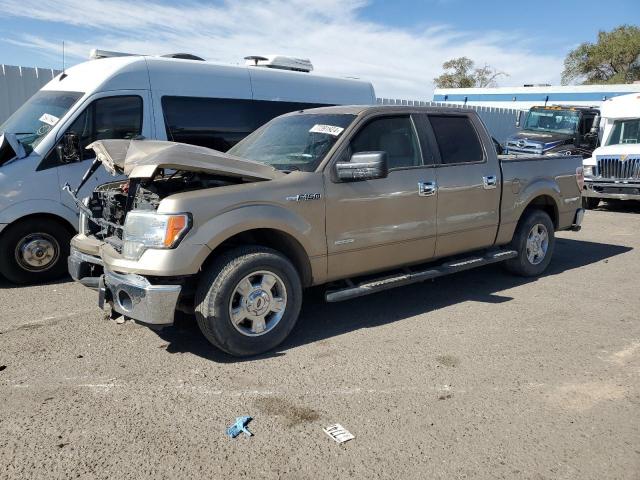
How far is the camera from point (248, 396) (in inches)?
143

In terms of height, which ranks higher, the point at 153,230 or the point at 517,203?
the point at 153,230

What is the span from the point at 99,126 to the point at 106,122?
101 mm

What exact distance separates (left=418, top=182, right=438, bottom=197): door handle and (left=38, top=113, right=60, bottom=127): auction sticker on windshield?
419 centimetres

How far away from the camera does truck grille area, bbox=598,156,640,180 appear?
471 inches

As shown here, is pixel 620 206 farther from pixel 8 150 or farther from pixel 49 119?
pixel 8 150

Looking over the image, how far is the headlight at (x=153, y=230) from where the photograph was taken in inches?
149

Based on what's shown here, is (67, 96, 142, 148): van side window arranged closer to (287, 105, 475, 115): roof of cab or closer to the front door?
(287, 105, 475, 115): roof of cab

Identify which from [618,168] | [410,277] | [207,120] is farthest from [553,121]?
[410,277]

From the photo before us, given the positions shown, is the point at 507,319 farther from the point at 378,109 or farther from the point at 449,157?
the point at 378,109

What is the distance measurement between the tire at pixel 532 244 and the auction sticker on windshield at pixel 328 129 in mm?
2757

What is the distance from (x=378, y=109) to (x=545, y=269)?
3.40 meters

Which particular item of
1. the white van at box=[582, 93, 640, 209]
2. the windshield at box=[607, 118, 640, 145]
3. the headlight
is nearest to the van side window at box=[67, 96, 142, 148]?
the headlight

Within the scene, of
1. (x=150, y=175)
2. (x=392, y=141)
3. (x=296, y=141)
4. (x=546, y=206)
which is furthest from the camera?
(x=546, y=206)

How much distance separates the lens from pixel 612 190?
1229 centimetres
